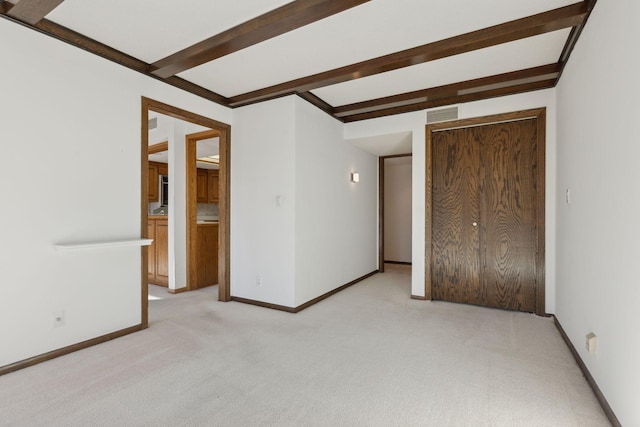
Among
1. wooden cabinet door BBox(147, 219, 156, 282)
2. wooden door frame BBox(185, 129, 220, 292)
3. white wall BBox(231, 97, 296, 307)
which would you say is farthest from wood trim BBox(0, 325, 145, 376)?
wooden cabinet door BBox(147, 219, 156, 282)

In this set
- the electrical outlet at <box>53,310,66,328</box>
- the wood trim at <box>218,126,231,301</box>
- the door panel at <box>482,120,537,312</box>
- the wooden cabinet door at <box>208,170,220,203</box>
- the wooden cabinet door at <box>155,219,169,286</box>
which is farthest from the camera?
the wooden cabinet door at <box>208,170,220,203</box>

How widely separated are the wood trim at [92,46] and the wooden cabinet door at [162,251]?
6.94 ft

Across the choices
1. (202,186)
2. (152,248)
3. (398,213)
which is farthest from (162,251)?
(398,213)

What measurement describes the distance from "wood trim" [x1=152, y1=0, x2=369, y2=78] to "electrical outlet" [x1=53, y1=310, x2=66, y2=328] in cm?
216

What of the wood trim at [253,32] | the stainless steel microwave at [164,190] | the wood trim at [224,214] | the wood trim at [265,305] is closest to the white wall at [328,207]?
the wood trim at [265,305]

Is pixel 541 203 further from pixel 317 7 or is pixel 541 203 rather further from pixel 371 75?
pixel 317 7

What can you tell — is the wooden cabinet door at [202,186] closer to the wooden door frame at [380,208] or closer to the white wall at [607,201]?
the wooden door frame at [380,208]

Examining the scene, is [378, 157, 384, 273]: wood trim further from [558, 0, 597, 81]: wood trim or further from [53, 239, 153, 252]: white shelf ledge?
[53, 239, 153, 252]: white shelf ledge

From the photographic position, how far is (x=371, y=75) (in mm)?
3084

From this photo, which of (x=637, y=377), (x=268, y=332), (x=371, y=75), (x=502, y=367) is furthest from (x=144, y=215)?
(x=637, y=377)

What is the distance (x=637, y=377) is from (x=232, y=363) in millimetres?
2254

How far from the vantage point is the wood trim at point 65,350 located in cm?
219

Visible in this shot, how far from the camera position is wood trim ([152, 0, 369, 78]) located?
2.05 meters

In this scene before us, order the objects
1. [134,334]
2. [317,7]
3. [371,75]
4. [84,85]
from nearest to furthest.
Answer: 1. [317,7]
2. [84,85]
3. [134,334]
4. [371,75]
